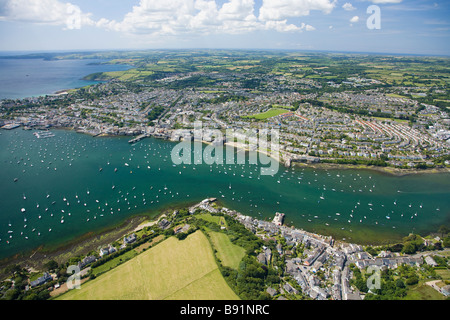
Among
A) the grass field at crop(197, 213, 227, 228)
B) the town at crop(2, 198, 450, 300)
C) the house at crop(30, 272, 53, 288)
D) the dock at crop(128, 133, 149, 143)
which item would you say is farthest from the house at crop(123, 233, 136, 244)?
the dock at crop(128, 133, 149, 143)

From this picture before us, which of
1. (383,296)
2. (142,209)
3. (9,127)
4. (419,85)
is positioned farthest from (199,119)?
(419,85)

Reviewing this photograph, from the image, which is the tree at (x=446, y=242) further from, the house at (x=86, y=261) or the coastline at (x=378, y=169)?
the house at (x=86, y=261)

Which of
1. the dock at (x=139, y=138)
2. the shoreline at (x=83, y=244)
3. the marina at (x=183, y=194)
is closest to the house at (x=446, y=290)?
the marina at (x=183, y=194)
